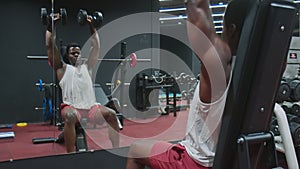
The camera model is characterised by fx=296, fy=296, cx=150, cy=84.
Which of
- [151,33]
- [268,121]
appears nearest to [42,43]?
[151,33]

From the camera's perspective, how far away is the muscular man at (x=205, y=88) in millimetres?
1094

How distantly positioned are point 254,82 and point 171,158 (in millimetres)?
771

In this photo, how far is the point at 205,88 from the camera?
121cm

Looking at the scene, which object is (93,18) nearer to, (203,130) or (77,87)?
(77,87)

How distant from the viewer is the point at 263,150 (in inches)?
36.8

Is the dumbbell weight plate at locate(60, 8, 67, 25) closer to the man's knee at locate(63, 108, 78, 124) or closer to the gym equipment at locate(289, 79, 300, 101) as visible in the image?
the man's knee at locate(63, 108, 78, 124)

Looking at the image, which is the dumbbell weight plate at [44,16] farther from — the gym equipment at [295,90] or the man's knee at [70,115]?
the gym equipment at [295,90]

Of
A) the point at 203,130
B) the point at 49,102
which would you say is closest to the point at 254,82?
the point at 203,130

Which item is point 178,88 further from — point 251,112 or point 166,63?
point 251,112

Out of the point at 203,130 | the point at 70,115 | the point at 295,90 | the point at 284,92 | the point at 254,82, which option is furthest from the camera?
the point at 295,90

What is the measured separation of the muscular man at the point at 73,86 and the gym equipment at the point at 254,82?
90.5 inches

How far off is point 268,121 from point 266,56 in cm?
21

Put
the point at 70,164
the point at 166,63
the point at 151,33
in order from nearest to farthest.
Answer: the point at 70,164 < the point at 151,33 < the point at 166,63

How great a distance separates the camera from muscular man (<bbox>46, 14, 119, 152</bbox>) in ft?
9.75
